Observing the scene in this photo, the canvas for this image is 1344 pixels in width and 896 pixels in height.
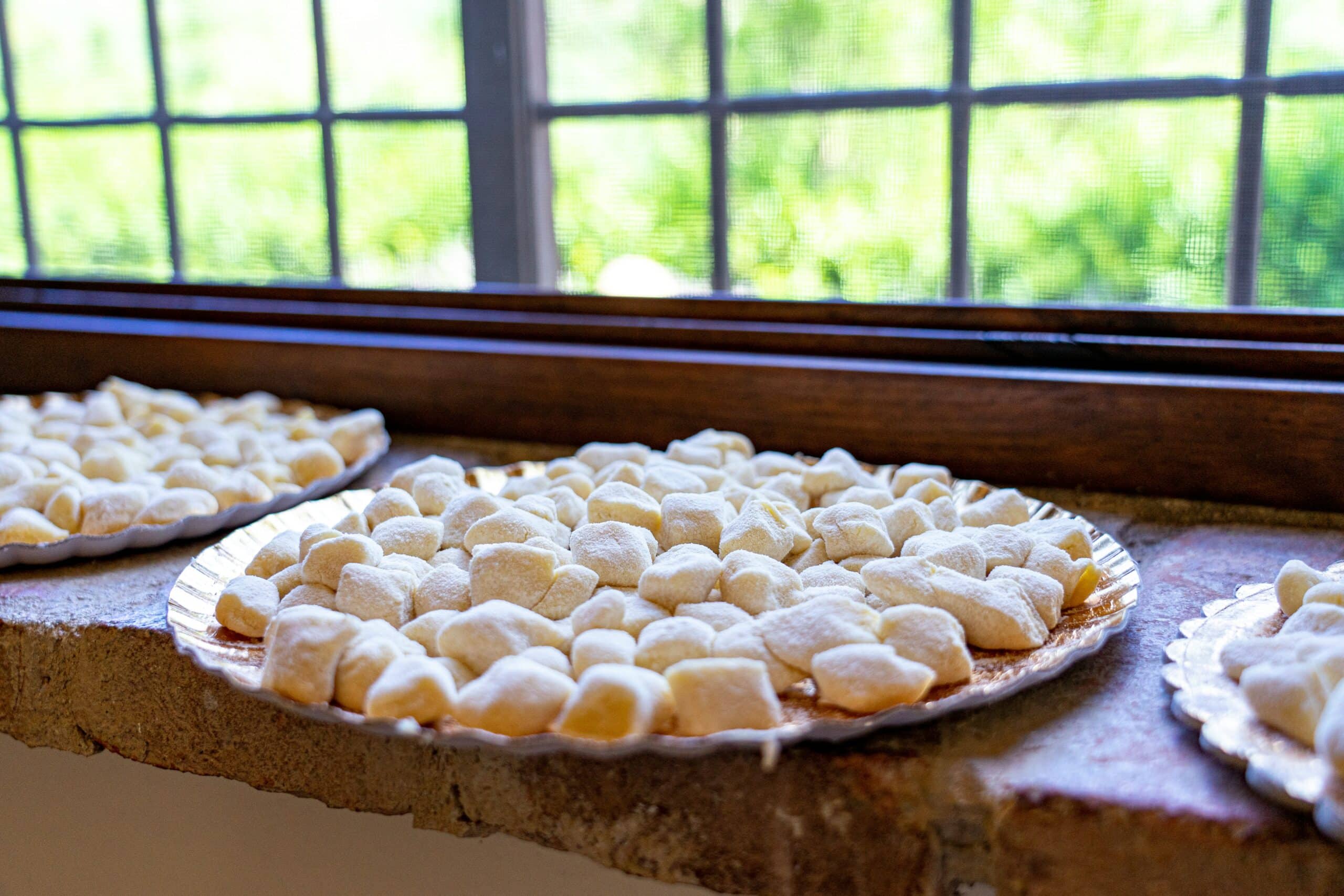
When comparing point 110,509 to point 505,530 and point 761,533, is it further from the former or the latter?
point 761,533

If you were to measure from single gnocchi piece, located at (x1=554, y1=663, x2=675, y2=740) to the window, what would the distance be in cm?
85

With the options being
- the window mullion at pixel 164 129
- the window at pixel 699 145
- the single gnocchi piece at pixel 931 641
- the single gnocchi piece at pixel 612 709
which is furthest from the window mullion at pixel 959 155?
the window mullion at pixel 164 129

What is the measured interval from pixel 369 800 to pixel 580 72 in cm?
103

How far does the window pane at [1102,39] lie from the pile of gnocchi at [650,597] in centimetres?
51

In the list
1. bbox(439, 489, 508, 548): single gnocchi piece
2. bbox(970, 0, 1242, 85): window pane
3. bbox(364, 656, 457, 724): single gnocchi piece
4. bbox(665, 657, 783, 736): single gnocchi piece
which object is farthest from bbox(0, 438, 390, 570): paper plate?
bbox(970, 0, 1242, 85): window pane

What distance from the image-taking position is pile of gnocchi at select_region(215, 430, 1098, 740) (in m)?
0.60

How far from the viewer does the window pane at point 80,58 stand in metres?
1.77

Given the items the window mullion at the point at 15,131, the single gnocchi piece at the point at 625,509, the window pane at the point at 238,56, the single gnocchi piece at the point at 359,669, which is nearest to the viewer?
the single gnocchi piece at the point at 359,669

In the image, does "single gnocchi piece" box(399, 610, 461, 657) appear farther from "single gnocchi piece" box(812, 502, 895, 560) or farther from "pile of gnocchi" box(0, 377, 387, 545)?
"pile of gnocchi" box(0, 377, 387, 545)

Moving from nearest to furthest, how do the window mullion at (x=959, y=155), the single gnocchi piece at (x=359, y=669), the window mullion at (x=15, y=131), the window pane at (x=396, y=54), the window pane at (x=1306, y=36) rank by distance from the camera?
1. the single gnocchi piece at (x=359, y=669)
2. the window pane at (x=1306, y=36)
3. the window mullion at (x=959, y=155)
4. the window pane at (x=396, y=54)
5. the window mullion at (x=15, y=131)

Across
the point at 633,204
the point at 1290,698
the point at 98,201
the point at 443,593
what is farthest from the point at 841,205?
the point at 98,201

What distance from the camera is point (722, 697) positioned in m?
0.59

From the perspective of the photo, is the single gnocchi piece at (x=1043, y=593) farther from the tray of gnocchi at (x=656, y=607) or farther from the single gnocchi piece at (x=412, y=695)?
the single gnocchi piece at (x=412, y=695)

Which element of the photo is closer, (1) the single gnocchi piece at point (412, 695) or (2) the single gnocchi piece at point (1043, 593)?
(1) the single gnocchi piece at point (412, 695)
